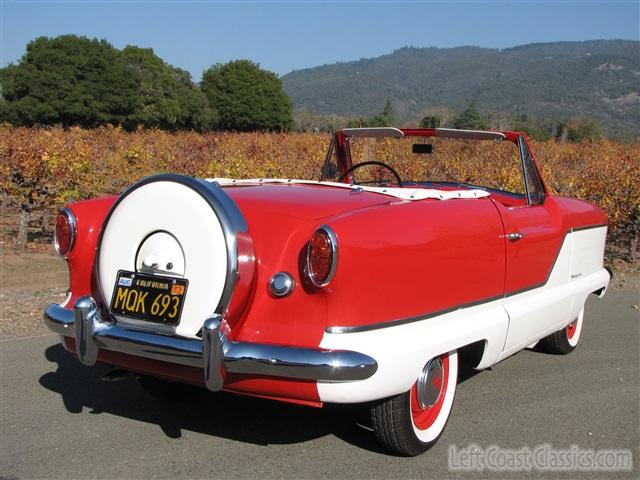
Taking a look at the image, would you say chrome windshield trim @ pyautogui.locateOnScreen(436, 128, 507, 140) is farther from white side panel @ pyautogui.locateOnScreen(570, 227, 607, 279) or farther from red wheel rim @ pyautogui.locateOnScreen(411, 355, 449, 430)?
red wheel rim @ pyautogui.locateOnScreen(411, 355, 449, 430)

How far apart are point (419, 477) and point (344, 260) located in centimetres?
110

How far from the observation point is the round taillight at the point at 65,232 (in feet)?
11.9

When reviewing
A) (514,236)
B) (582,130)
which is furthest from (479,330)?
(582,130)

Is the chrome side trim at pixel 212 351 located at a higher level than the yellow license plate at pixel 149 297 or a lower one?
lower

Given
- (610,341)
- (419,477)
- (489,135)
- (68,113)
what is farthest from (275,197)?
(68,113)

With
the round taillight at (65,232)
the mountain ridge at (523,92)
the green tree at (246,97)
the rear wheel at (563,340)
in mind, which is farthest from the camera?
the mountain ridge at (523,92)

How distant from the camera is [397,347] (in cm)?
301

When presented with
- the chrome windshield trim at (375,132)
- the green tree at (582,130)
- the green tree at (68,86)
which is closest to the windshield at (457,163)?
the chrome windshield trim at (375,132)

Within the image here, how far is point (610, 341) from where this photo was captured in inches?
229

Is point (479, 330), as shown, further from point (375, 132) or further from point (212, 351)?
point (375, 132)

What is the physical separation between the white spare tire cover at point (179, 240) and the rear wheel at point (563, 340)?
10.1ft

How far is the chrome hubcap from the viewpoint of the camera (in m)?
3.43

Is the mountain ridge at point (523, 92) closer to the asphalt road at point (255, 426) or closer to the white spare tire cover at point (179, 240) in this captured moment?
the asphalt road at point (255, 426)

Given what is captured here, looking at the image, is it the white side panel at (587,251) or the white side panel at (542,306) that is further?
the white side panel at (587,251)
